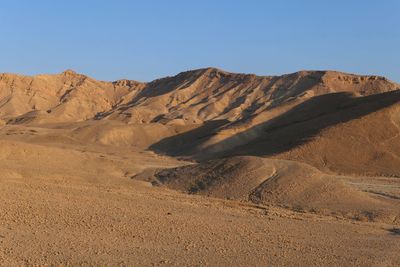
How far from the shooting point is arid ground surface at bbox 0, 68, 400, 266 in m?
15.5

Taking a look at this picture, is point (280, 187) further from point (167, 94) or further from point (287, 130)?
point (167, 94)

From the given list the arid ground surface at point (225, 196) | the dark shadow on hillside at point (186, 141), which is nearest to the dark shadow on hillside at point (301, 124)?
the arid ground surface at point (225, 196)

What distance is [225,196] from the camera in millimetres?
27906

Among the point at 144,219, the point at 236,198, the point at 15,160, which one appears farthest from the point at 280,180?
the point at 15,160

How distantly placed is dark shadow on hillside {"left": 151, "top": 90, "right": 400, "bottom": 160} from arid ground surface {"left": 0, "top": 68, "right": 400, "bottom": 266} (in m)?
0.26

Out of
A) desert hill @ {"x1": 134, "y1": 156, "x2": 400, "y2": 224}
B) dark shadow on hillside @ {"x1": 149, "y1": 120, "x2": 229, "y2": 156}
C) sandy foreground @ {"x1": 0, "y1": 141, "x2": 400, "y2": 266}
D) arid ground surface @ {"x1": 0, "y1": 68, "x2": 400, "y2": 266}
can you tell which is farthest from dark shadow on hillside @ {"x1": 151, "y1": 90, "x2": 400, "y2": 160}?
sandy foreground @ {"x1": 0, "y1": 141, "x2": 400, "y2": 266}

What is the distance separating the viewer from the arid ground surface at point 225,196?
50.9ft

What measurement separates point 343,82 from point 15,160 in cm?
9235

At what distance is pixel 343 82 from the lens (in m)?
115

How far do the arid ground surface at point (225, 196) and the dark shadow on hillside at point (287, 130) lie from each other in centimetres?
26

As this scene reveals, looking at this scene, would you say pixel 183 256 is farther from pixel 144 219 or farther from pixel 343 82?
pixel 343 82

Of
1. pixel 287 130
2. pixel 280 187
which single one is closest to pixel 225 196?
pixel 280 187

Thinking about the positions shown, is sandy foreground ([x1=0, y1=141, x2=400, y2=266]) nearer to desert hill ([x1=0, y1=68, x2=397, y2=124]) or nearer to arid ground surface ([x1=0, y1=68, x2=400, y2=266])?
arid ground surface ([x1=0, y1=68, x2=400, y2=266])

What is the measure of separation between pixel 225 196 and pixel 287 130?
105 ft
